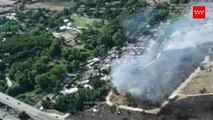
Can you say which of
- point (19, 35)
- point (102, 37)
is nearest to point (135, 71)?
point (102, 37)

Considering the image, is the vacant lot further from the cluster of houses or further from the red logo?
the cluster of houses

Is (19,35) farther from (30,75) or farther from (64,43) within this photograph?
(30,75)

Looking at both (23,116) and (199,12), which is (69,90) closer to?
(23,116)

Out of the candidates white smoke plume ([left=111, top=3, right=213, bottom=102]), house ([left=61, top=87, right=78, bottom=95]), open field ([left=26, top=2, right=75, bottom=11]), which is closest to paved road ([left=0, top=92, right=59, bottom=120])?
house ([left=61, top=87, right=78, bottom=95])

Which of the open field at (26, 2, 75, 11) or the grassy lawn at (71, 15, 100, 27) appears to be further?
the open field at (26, 2, 75, 11)

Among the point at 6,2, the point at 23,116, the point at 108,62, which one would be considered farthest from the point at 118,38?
the point at 6,2
